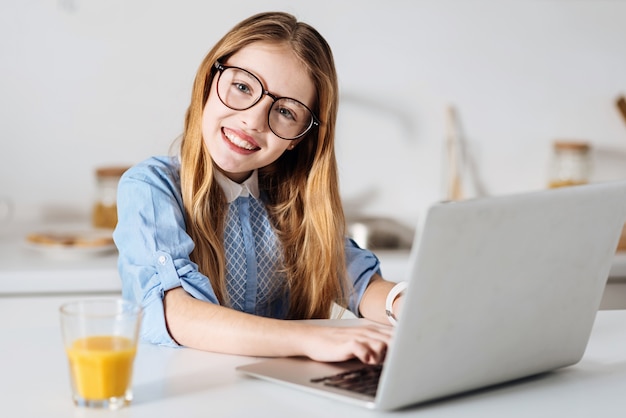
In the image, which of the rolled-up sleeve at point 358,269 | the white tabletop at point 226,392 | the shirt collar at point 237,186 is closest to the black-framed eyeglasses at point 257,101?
the shirt collar at point 237,186

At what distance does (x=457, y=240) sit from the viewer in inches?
36.5

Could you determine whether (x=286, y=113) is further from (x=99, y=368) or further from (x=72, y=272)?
(x=72, y=272)

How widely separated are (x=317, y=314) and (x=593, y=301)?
629 mm

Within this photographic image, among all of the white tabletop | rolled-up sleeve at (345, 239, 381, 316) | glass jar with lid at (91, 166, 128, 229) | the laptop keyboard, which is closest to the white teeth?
rolled-up sleeve at (345, 239, 381, 316)

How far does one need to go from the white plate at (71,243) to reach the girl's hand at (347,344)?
48.0 inches

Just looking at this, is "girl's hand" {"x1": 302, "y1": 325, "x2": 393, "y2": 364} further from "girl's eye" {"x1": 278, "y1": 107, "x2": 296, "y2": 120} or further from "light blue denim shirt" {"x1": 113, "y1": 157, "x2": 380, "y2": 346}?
"girl's eye" {"x1": 278, "y1": 107, "x2": 296, "y2": 120}

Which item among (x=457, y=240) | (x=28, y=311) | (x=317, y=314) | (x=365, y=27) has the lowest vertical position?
(x=28, y=311)

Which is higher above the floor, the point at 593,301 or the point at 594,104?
the point at 594,104

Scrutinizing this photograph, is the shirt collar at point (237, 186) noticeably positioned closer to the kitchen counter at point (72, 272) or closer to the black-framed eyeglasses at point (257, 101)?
the black-framed eyeglasses at point (257, 101)

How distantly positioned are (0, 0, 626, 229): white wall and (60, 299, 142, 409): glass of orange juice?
172 cm

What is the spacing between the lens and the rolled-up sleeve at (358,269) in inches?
65.4

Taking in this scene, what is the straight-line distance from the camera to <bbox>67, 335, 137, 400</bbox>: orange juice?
0.97 meters

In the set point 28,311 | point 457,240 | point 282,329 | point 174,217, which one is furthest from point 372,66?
point 457,240

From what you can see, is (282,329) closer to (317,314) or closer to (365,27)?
(317,314)
